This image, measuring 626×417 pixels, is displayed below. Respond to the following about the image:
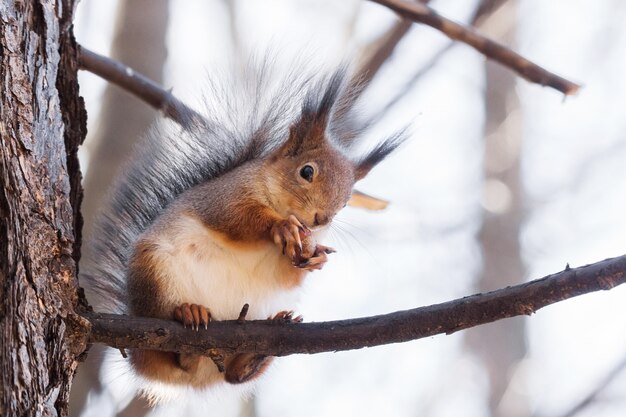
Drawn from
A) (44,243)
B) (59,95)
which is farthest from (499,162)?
(44,243)

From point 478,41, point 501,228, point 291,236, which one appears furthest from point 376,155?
point 501,228

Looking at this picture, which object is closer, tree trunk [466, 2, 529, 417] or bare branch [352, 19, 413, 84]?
bare branch [352, 19, 413, 84]

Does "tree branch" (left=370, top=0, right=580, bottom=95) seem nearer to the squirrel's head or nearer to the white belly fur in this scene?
the squirrel's head

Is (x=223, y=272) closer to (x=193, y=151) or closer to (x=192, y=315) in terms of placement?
(x=192, y=315)

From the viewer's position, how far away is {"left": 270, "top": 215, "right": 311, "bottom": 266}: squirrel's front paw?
1980 millimetres

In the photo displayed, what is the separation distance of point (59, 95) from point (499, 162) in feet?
9.64

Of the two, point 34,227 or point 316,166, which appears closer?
point 34,227

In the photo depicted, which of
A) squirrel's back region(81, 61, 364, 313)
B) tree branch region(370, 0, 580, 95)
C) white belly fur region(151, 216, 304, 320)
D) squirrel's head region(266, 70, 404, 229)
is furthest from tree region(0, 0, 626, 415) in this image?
tree branch region(370, 0, 580, 95)

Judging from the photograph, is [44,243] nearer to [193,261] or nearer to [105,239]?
[193,261]

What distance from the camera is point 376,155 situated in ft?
8.13

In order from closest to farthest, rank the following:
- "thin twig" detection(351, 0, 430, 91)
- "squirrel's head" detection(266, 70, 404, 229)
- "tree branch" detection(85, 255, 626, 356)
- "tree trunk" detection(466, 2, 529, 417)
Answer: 1. "tree branch" detection(85, 255, 626, 356)
2. "squirrel's head" detection(266, 70, 404, 229)
3. "thin twig" detection(351, 0, 430, 91)
4. "tree trunk" detection(466, 2, 529, 417)

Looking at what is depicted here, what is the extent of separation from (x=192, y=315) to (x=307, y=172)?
67cm

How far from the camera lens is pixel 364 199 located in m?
2.54

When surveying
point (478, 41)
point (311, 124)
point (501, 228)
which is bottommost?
point (311, 124)
